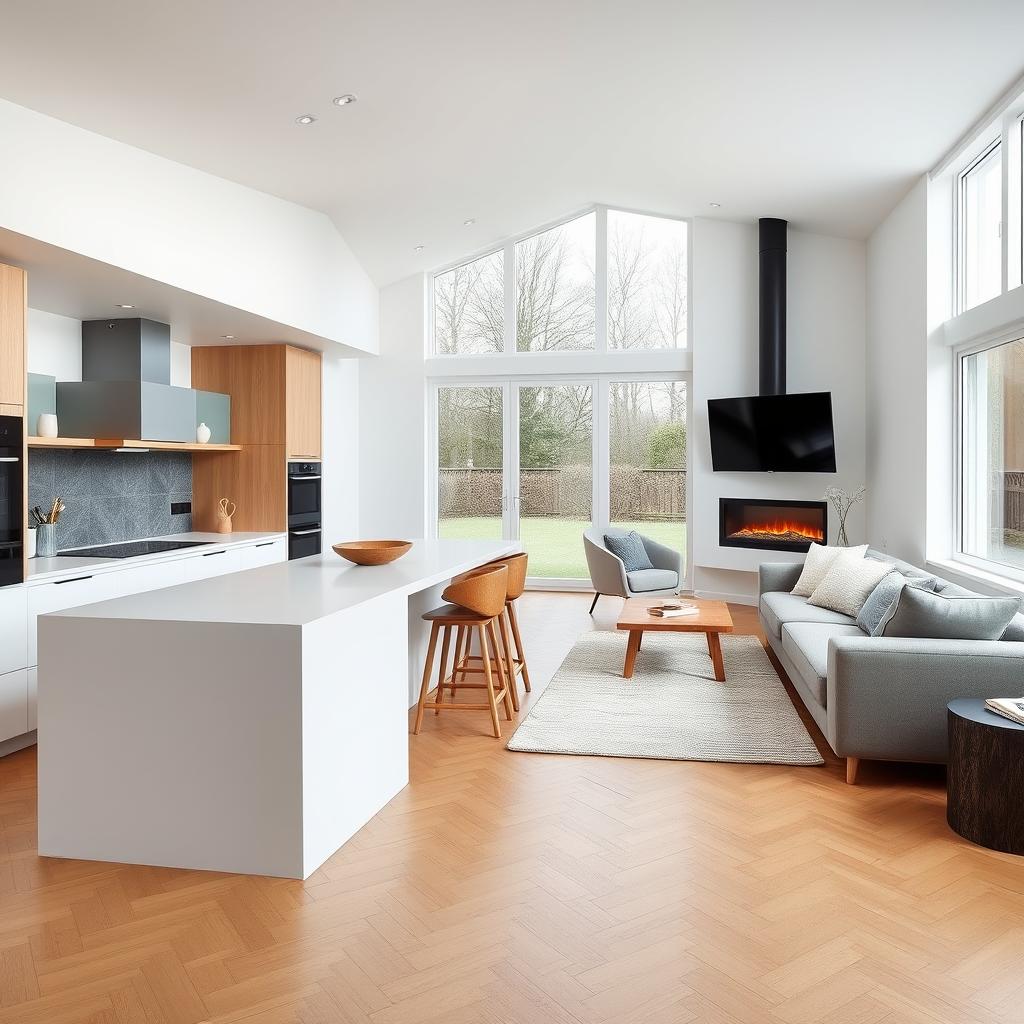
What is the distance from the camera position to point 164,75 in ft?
13.2

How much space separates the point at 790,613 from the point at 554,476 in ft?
13.4

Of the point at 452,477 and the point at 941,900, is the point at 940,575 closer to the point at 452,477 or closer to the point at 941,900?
the point at 941,900

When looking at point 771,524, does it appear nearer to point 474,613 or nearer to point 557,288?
point 557,288

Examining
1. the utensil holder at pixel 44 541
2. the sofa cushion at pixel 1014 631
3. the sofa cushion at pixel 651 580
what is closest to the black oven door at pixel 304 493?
the utensil holder at pixel 44 541

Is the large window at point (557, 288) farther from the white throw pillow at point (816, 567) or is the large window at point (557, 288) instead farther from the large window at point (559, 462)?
the white throw pillow at point (816, 567)

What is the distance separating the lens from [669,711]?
4609 mm

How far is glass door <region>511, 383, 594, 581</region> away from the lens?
8.95 meters

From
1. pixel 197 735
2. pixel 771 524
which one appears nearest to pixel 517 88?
pixel 197 735

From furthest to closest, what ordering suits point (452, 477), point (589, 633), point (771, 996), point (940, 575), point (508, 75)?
point (452, 477), point (589, 633), point (940, 575), point (508, 75), point (771, 996)

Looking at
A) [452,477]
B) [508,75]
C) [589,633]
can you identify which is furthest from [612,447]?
[508,75]

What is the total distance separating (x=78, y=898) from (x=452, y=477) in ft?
22.6

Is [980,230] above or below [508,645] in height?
above

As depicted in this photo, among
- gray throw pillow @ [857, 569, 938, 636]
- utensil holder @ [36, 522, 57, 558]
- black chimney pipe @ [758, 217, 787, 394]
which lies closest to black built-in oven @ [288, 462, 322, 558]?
utensil holder @ [36, 522, 57, 558]

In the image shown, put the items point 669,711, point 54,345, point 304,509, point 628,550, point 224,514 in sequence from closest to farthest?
point 669,711, point 54,345, point 224,514, point 628,550, point 304,509
